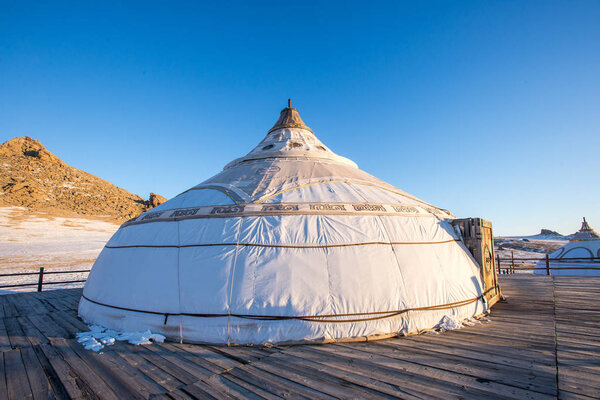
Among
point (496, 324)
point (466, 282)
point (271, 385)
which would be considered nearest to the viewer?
point (271, 385)

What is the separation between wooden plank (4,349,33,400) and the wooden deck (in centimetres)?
1

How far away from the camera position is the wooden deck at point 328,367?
2.59m

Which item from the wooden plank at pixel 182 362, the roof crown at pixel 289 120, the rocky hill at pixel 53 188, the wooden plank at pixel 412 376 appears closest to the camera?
the wooden plank at pixel 412 376

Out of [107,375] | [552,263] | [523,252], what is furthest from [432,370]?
[523,252]

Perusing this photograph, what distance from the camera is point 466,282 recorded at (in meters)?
5.08

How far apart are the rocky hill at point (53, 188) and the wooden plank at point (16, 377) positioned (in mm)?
49796

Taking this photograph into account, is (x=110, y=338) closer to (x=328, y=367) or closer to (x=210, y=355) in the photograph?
(x=210, y=355)

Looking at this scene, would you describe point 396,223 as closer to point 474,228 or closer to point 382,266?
point 382,266

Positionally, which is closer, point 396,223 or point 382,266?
point 382,266

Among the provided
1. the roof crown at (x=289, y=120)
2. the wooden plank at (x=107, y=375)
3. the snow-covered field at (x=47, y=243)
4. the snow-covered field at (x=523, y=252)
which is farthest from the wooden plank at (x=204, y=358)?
the snow-covered field at (x=523, y=252)

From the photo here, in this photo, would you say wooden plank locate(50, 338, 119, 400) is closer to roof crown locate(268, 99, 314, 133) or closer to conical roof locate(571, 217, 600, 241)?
roof crown locate(268, 99, 314, 133)

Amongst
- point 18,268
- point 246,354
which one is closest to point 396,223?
point 246,354

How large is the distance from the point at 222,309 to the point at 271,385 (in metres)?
1.48

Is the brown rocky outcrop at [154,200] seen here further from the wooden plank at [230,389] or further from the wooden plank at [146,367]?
the wooden plank at [230,389]
